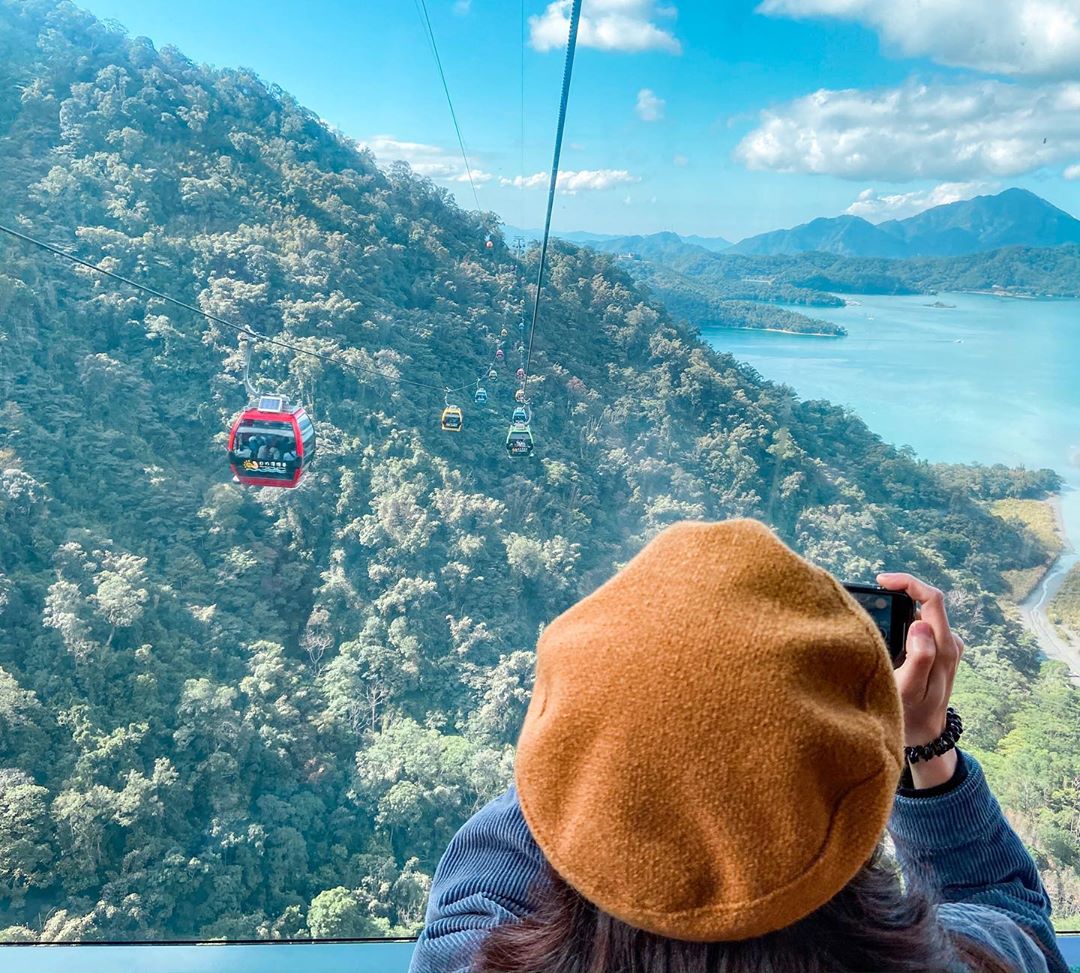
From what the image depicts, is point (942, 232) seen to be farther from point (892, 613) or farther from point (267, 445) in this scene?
point (892, 613)

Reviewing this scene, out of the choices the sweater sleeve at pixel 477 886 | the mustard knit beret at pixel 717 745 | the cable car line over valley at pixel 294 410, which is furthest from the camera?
the cable car line over valley at pixel 294 410

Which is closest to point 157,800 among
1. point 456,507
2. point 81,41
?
point 456,507

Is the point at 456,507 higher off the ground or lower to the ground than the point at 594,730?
lower

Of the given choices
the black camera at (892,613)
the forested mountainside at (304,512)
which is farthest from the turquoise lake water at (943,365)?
the black camera at (892,613)

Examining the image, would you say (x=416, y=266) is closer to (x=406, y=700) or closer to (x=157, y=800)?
(x=406, y=700)

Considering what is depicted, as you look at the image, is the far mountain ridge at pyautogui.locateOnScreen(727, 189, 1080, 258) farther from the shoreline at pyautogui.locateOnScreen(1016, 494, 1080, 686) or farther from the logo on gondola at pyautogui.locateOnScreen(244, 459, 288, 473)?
the logo on gondola at pyautogui.locateOnScreen(244, 459, 288, 473)

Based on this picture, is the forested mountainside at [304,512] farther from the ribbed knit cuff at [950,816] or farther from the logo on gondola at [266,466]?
the ribbed knit cuff at [950,816]
